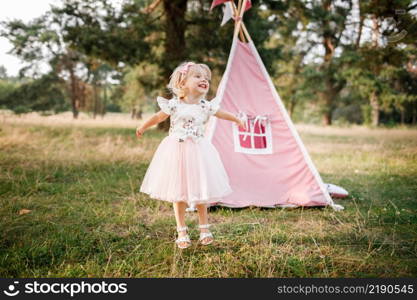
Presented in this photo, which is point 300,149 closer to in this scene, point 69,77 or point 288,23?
point 288,23

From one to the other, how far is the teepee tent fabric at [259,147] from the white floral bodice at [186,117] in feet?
4.31

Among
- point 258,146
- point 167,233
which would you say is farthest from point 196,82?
point 258,146

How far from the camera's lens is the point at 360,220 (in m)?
3.34

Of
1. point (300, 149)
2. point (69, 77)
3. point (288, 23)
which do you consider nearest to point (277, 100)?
point (300, 149)

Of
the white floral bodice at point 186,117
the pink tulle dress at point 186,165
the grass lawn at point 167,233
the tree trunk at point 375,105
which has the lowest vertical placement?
the grass lawn at point 167,233

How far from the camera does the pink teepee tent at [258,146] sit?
12.6ft

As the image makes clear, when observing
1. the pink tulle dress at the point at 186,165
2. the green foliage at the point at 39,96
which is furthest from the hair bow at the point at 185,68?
the green foliage at the point at 39,96

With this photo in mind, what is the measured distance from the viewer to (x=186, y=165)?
2500mm

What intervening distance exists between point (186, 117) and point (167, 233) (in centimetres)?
107

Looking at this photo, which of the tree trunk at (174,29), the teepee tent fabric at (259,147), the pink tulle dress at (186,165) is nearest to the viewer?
the pink tulle dress at (186,165)

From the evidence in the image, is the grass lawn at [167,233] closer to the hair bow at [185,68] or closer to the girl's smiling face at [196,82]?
the girl's smiling face at [196,82]

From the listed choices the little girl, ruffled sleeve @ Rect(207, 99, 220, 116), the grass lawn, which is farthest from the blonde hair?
the grass lawn

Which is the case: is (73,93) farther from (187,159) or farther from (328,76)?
(187,159)

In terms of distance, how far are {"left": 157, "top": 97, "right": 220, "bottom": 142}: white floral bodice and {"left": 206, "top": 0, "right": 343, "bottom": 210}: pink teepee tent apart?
1.32 metres
